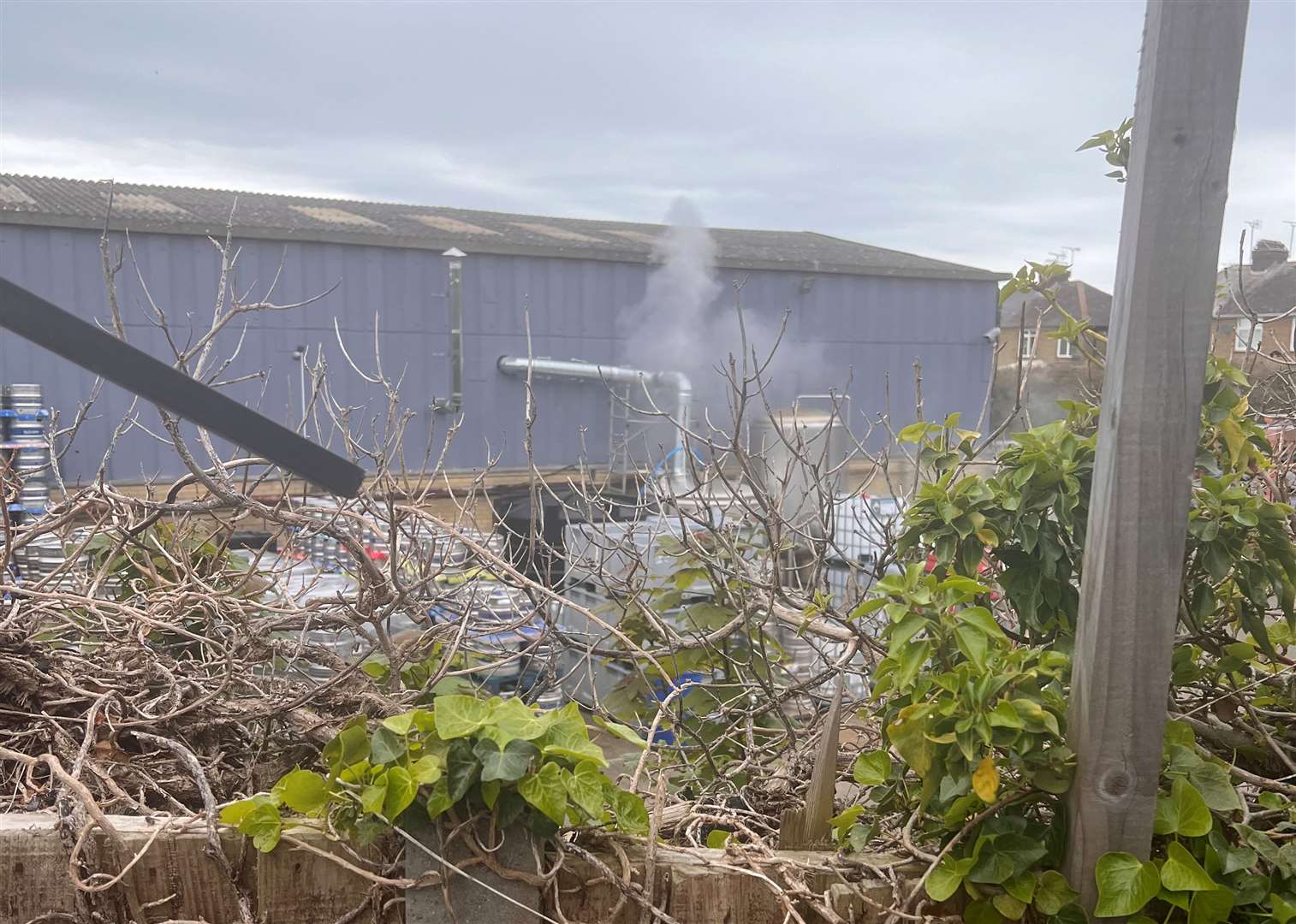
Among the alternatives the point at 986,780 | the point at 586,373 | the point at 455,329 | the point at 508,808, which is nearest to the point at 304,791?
the point at 508,808

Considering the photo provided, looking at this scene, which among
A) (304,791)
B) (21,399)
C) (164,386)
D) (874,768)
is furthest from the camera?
(21,399)

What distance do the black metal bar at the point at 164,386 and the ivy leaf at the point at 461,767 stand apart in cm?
→ 61

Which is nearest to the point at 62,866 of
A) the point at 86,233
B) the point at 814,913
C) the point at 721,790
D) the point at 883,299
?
the point at 814,913

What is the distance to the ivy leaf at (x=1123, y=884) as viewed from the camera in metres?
1.54

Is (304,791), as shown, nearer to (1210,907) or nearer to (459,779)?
(459,779)

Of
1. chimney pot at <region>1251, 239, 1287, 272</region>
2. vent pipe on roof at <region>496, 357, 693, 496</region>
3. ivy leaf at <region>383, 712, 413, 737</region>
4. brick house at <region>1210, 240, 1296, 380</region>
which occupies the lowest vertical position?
vent pipe on roof at <region>496, 357, 693, 496</region>

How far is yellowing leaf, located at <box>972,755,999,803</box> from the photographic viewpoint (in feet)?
4.96

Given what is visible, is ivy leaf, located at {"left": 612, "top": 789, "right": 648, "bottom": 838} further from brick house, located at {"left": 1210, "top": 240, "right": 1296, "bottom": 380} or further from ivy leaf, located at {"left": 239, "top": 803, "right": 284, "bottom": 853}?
brick house, located at {"left": 1210, "top": 240, "right": 1296, "bottom": 380}

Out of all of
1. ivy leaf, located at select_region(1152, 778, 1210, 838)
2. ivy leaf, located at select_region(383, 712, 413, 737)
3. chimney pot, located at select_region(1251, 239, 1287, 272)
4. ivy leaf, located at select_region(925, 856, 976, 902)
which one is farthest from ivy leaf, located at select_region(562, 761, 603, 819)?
chimney pot, located at select_region(1251, 239, 1287, 272)

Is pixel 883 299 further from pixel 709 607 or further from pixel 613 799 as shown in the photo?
pixel 613 799

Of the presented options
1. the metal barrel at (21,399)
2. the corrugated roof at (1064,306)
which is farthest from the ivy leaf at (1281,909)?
the metal barrel at (21,399)

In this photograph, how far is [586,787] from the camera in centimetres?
165

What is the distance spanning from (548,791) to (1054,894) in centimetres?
82

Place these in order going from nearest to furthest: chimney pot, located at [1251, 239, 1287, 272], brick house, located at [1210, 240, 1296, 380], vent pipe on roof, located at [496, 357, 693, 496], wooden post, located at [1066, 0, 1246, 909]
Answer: wooden post, located at [1066, 0, 1246, 909] → brick house, located at [1210, 240, 1296, 380] → chimney pot, located at [1251, 239, 1287, 272] → vent pipe on roof, located at [496, 357, 693, 496]
